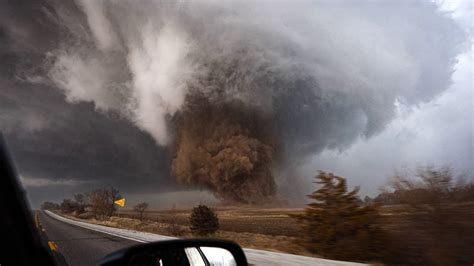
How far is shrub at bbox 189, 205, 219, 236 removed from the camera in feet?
74.9

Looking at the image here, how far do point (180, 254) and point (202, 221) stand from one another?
2278 centimetres

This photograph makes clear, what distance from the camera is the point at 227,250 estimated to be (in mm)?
2312

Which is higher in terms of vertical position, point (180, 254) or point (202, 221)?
point (202, 221)

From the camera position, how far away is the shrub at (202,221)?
74.9 feet

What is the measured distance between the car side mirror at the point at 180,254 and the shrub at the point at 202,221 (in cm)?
2020

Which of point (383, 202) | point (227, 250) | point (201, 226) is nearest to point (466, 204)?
point (383, 202)

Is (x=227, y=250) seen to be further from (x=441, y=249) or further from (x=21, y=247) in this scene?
(x=441, y=249)

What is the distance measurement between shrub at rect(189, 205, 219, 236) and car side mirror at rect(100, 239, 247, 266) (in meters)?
20.2

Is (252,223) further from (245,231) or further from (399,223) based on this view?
(399,223)

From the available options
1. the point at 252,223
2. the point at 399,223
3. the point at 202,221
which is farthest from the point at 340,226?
the point at 252,223

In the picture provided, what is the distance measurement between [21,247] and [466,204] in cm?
810

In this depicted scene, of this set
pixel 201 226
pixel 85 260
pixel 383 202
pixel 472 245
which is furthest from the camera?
pixel 201 226

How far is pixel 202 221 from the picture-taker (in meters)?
24.4

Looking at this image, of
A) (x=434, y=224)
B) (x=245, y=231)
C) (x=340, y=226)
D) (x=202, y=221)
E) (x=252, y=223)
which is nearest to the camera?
(x=434, y=224)
